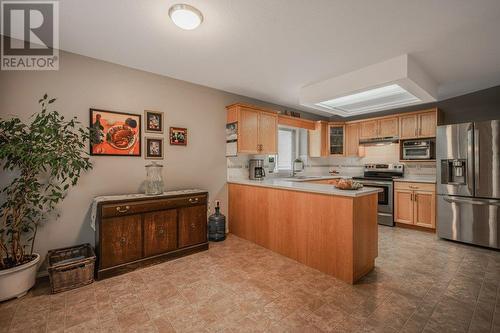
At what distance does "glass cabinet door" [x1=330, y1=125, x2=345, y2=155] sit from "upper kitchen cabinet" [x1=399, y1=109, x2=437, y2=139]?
1294 mm

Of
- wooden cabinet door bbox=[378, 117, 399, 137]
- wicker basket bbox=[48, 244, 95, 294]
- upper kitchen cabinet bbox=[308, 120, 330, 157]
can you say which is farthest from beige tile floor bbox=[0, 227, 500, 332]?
upper kitchen cabinet bbox=[308, 120, 330, 157]

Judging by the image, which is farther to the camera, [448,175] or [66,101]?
[448,175]

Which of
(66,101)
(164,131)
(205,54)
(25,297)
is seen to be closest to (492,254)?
(205,54)

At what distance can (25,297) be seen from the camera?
7.02ft

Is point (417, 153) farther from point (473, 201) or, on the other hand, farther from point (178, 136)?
point (178, 136)

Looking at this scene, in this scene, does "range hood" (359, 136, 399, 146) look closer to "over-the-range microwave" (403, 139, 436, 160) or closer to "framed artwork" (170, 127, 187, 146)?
"over-the-range microwave" (403, 139, 436, 160)

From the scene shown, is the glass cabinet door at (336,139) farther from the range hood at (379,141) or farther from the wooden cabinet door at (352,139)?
the range hood at (379,141)

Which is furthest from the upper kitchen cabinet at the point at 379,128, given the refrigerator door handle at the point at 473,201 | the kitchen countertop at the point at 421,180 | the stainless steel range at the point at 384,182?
the refrigerator door handle at the point at 473,201

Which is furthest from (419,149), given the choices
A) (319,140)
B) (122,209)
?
(122,209)

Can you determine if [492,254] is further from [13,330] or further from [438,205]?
[13,330]

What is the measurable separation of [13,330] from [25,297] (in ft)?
1.80

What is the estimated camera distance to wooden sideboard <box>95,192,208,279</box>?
2.50 meters

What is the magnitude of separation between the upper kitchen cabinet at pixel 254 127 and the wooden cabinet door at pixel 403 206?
262cm

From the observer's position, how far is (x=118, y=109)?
297 cm
